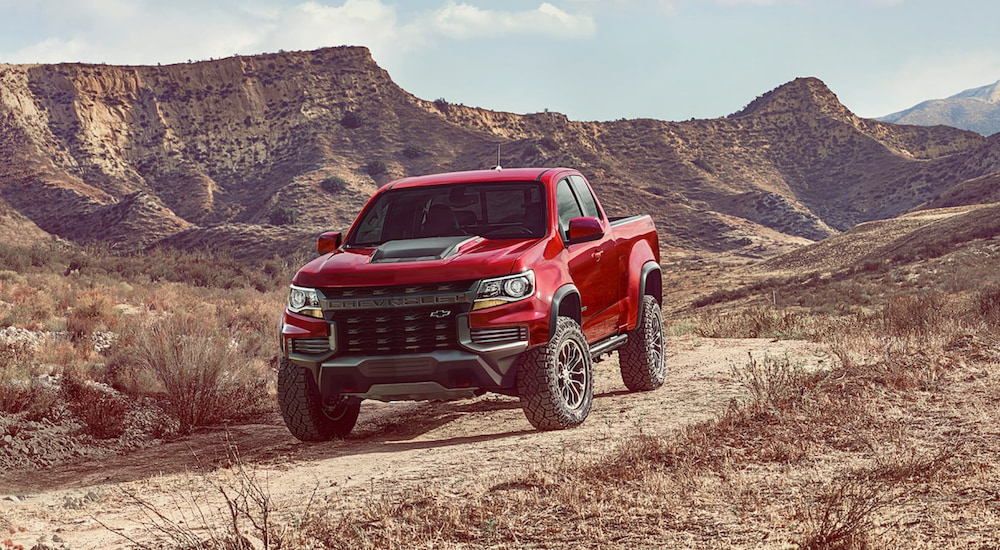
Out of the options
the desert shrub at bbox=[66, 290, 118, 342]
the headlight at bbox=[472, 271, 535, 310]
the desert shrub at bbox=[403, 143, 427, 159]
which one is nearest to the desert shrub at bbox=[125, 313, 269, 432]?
the headlight at bbox=[472, 271, 535, 310]

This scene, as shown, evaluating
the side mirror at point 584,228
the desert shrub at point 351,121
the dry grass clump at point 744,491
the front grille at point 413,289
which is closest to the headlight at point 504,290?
the front grille at point 413,289

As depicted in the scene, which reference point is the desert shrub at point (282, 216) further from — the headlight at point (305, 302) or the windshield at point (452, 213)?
the headlight at point (305, 302)

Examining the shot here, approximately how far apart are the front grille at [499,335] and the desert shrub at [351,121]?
6906 cm

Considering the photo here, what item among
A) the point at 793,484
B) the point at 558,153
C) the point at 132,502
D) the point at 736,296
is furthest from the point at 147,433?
the point at 558,153

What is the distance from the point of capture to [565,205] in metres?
8.98

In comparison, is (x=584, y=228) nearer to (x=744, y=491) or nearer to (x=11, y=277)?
(x=744, y=491)

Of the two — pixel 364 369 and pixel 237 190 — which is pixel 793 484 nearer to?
pixel 364 369

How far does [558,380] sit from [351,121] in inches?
2722

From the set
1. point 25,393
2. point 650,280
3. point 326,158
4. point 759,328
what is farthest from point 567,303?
point 326,158

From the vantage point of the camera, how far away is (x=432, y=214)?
8570mm

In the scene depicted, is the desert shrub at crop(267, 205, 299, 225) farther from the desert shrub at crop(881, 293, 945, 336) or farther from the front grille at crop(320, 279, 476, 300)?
the front grille at crop(320, 279, 476, 300)

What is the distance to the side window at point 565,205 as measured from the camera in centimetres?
866

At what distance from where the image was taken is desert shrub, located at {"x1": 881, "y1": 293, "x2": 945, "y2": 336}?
13.3 m

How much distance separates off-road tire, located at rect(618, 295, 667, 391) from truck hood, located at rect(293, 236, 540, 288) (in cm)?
269
